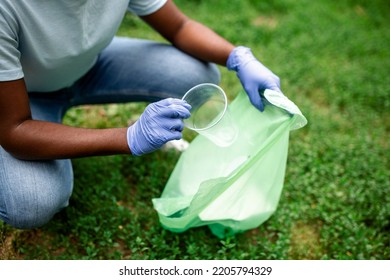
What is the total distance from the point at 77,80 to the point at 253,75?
72 cm

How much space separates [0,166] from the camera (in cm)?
146

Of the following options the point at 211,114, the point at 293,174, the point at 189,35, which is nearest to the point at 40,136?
the point at 211,114

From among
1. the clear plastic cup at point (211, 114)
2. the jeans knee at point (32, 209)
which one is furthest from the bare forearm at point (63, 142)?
the clear plastic cup at point (211, 114)

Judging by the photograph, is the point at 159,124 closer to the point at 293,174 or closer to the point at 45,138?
the point at 45,138

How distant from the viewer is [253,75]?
1598 millimetres

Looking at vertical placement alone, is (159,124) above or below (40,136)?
above

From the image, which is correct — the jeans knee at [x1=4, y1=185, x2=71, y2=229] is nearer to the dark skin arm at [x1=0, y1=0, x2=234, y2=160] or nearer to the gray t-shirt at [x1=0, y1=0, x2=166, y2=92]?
the dark skin arm at [x1=0, y1=0, x2=234, y2=160]

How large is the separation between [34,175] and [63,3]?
22.3 inches

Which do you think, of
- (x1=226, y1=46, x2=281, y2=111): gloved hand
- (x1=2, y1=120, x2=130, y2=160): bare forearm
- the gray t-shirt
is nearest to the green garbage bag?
(x1=226, y1=46, x2=281, y2=111): gloved hand

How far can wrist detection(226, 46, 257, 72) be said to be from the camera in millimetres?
1671

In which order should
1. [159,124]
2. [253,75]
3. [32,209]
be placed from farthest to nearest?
[253,75]
[32,209]
[159,124]

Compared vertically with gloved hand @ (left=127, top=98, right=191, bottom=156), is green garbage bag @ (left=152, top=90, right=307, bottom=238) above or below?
below

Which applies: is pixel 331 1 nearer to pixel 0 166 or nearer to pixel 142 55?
pixel 142 55

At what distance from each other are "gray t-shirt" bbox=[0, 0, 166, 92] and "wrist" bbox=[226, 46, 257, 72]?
1.10 ft
